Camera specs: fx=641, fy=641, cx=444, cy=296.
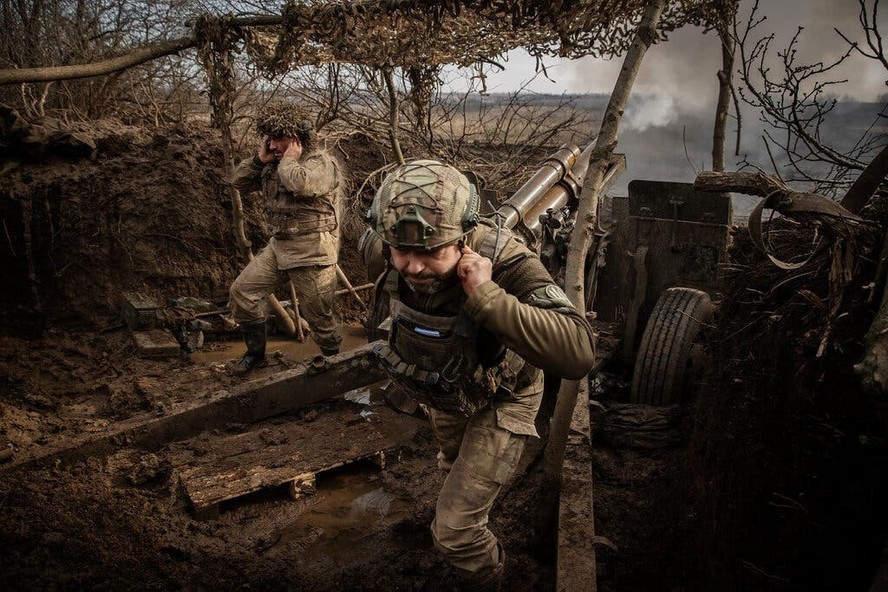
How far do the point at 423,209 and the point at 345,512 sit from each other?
2296 mm

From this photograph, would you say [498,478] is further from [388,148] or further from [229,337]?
[388,148]

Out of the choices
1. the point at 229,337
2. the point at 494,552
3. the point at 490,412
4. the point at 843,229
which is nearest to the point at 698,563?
the point at 494,552

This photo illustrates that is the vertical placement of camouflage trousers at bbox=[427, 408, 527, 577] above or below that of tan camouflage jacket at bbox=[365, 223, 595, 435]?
below

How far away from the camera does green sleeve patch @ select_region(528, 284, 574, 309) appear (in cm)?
236

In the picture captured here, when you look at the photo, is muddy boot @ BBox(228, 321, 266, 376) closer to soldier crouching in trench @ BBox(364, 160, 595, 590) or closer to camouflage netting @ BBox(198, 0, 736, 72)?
camouflage netting @ BBox(198, 0, 736, 72)

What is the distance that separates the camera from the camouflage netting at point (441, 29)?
4.00m

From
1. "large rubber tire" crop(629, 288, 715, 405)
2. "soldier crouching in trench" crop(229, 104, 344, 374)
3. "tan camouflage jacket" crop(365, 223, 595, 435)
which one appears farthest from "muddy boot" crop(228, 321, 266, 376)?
"tan camouflage jacket" crop(365, 223, 595, 435)

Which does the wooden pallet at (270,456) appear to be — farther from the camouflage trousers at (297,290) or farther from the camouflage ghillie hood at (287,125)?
the camouflage ghillie hood at (287,125)

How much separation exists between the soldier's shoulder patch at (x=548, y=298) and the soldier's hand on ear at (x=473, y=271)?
0.20 m

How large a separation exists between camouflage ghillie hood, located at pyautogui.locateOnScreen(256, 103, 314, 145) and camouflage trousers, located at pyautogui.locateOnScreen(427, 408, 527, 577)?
3273 mm

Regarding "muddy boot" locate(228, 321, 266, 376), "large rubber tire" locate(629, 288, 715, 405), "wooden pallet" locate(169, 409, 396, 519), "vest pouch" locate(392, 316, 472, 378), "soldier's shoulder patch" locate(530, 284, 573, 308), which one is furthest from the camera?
"muddy boot" locate(228, 321, 266, 376)

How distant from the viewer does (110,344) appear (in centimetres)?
608

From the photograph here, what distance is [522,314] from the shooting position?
222 cm

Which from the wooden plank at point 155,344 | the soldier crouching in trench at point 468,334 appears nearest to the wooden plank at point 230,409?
the wooden plank at point 155,344
